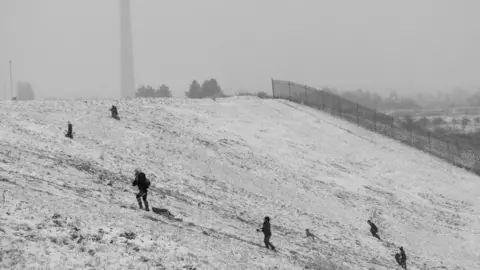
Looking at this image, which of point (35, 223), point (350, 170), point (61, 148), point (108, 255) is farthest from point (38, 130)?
point (350, 170)

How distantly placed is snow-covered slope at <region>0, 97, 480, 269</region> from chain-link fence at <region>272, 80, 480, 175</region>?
18.1ft

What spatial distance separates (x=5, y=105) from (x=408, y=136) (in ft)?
156

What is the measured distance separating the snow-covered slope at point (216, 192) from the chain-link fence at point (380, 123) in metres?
5.52

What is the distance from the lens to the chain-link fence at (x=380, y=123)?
59.8 meters

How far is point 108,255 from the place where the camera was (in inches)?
529

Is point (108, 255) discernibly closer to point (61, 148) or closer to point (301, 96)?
point (61, 148)

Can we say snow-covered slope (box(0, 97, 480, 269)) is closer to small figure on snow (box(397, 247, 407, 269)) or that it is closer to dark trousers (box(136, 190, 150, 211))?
dark trousers (box(136, 190, 150, 211))

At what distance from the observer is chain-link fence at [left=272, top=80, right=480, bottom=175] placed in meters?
59.8

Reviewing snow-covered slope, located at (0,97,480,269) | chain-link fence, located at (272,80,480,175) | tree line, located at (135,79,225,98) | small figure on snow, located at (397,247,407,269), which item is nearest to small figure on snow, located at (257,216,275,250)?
snow-covered slope, located at (0,97,480,269)

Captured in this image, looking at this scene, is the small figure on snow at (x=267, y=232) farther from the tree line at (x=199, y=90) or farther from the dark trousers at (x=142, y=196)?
the tree line at (x=199, y=90)

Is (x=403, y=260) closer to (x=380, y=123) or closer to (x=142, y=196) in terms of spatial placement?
(x=142, y=196)

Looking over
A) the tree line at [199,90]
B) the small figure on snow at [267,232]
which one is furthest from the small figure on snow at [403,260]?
the tree line at [199,90]

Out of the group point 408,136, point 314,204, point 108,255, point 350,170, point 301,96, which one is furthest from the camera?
point 301,96

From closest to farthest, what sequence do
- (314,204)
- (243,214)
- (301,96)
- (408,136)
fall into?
(243,214), (314,204), (408,136), (301,96)
